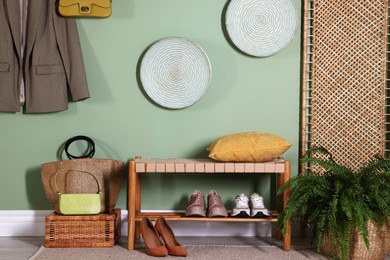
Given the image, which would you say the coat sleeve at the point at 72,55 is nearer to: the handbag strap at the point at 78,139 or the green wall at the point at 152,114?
the green wall at the point at 152,114

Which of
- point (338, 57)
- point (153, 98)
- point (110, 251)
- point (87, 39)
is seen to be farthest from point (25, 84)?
point (338, 57)

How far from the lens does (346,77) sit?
3457 millimetres

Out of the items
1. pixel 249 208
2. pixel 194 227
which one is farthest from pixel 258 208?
pixel 194 227

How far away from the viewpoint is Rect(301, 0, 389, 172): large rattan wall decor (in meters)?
3.44

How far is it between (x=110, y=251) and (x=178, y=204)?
1.99 ft

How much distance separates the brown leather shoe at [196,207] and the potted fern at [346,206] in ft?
1.56

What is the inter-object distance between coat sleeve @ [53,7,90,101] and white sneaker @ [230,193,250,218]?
113 centimetres

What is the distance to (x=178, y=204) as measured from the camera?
3545 millimetres

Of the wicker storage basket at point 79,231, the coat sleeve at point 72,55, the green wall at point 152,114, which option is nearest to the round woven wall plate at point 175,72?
the green wall at point 152,114

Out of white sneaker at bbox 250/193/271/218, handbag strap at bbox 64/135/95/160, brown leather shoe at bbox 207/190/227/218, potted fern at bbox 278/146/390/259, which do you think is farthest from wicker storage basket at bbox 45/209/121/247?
potted fern at bbox 278/146/390/259

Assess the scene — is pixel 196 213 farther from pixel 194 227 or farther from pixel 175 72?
pixel 175 72

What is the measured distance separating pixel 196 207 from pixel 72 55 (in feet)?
3.99

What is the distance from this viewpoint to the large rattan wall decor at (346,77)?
3438 mm

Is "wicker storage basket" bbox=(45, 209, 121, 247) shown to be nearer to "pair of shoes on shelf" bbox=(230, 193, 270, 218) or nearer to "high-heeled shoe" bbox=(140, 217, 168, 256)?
"high-heeled shoe" bbox=(140, 217, 168, 256)
